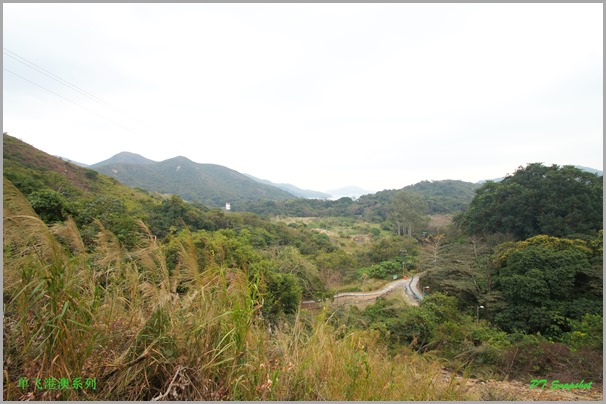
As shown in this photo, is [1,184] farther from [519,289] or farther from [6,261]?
[519,289]

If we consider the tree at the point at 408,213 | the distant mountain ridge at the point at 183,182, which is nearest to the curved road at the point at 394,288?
the tree at the point at 408,213

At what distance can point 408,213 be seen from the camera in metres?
42.7

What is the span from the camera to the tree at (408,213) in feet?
139

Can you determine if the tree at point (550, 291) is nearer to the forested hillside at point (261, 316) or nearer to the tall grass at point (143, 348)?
the forested hillside at point (261, 316)

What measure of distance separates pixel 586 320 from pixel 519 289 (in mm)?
2566

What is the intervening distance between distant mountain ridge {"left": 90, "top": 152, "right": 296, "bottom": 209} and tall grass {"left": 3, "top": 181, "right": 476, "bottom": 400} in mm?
82362

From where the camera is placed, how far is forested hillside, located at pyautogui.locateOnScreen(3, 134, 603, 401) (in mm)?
1575

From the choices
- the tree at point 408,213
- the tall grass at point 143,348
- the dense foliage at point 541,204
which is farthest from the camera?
the tree at point 408,213

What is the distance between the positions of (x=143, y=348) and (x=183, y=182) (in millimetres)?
106098

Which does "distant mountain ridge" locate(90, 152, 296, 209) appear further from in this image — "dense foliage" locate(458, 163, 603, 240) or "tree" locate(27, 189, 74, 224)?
"tree" locate(27, 189, 74, 224)

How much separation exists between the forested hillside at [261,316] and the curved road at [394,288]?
0.82m

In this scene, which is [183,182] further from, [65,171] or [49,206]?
[49,206]

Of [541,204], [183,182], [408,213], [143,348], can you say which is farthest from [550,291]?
[183,182]

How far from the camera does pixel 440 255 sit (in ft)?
68.0
